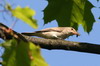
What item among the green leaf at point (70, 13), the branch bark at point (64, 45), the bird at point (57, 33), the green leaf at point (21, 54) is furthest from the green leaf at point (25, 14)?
the bird at point (57, 33)

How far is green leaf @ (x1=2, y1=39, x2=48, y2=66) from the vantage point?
181 centimetres

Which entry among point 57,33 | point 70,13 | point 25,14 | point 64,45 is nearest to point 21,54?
point 25,14

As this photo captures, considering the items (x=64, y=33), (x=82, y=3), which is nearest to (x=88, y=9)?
(x=82, y=3)

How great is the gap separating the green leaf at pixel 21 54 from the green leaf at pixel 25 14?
0.85 feet

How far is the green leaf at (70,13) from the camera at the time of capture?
3.76m

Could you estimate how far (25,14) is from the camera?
156cm

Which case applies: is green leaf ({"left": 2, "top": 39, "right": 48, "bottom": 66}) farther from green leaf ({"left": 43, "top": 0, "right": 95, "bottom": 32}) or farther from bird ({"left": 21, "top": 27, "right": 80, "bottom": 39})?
bird ({"left": 21, "top": 27, "right": 80, "bottom": 39})

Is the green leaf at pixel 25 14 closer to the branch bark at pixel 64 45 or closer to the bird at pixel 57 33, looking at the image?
the branch bark at pixel 64 45

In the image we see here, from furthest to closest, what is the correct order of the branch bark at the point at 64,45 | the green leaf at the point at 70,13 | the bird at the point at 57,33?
the bird at the point at 57,33
the green leaf at the point at 70,13
the branch bark at the point at 64,45

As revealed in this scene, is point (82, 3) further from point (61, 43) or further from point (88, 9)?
point (61, 43)

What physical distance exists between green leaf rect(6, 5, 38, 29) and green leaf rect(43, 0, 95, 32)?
210 cm

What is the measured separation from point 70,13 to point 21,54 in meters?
2.06

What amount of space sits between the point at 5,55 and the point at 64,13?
6.66 ft

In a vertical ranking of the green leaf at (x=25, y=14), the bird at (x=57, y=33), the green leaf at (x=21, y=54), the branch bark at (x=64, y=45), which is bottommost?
the bird at (x=57, y=33)
